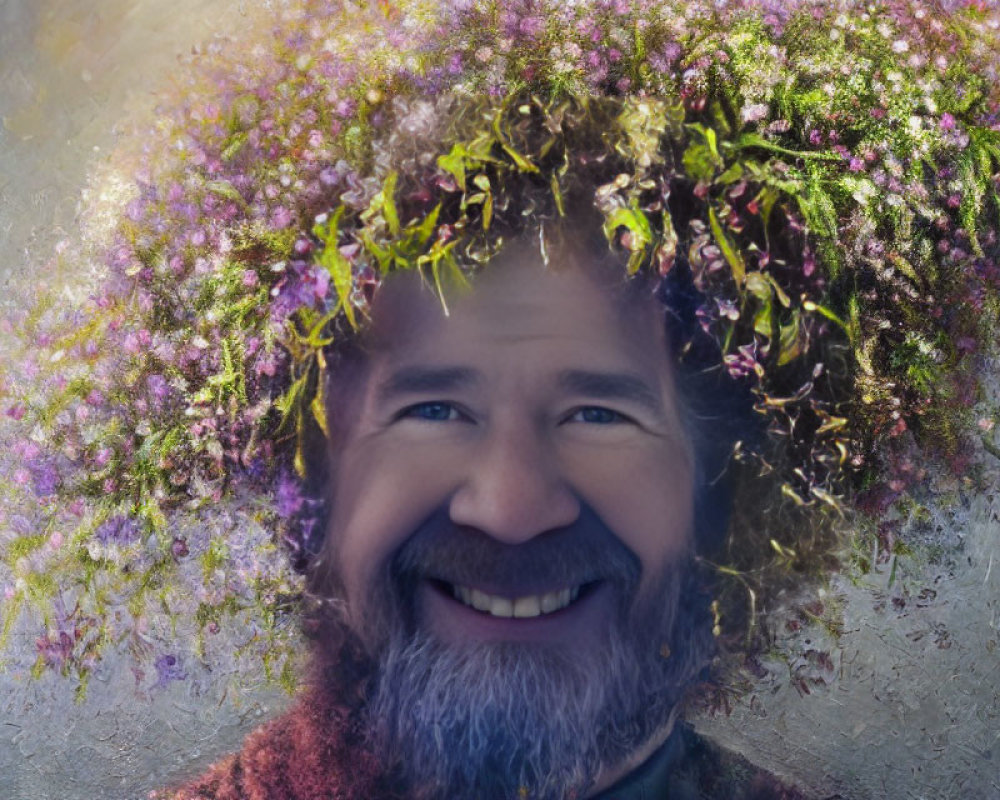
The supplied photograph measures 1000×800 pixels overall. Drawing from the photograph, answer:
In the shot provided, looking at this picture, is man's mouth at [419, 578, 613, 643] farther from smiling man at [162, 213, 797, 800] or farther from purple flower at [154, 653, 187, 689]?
purple flower at [154, 653, 187, 689]

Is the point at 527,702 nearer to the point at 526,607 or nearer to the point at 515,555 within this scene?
the point at 526,607

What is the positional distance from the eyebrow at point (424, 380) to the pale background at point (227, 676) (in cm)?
67

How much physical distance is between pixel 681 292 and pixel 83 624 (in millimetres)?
1362

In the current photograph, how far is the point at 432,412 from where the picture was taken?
1.82 m

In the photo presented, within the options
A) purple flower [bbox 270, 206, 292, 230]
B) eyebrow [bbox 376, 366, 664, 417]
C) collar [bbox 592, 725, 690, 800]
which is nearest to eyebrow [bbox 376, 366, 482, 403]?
eyebrow [bbox 376, 366, 664, 417]

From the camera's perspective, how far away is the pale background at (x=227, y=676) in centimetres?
199

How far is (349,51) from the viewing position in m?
1.84

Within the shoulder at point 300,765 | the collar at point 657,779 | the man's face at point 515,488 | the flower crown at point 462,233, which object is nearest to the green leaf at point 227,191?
the flower crown at point 462,233

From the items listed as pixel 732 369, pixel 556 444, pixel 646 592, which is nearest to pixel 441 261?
pixel 556 444

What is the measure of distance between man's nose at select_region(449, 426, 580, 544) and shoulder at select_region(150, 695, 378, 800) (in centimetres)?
61

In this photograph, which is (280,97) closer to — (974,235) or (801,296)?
(801,296)

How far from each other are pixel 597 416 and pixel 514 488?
0.21 metres

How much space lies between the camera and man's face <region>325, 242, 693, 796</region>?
5.76 feet

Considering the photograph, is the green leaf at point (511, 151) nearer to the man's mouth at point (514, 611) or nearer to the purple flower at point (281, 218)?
the purple flower at point (281, 218)
